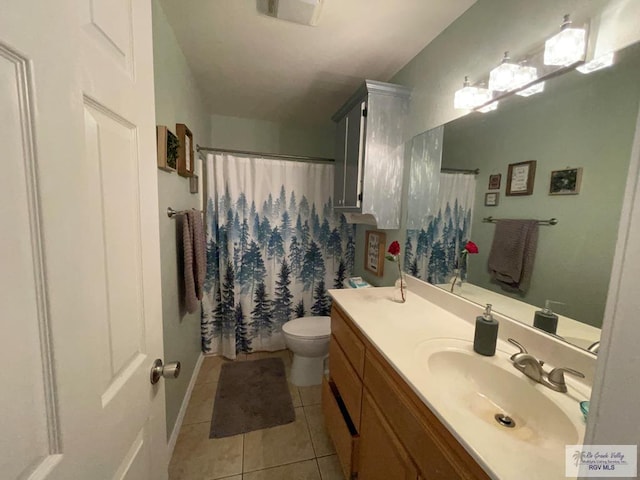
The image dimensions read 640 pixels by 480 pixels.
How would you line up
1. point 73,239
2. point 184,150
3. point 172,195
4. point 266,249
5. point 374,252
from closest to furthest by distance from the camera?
1. point 73,239
2. point 172,195
3. point 184,150
4. point 374,252
5. point 266,249

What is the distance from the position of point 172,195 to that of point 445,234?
60.3 inches

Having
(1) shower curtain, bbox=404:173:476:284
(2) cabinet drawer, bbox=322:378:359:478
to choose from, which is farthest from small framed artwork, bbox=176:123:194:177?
(2) cabinet drawer, bbox=322:378:359:478

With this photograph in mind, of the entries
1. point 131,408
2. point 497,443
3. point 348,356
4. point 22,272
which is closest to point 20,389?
point 22,272

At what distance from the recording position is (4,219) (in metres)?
0.31

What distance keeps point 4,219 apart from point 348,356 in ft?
4.09

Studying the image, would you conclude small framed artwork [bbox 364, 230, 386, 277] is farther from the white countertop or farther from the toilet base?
the toilet base

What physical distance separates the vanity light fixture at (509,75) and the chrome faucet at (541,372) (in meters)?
1.00

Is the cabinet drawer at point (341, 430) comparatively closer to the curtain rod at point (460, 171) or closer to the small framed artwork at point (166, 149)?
the curtain rod at point (460, 171)

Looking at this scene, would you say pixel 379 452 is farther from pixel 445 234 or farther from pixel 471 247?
pixel 445 234

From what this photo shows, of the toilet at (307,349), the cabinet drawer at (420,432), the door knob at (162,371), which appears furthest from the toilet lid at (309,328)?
the door knob at (162,371)

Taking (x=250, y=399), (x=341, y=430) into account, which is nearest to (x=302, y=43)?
(x=341, y=430)

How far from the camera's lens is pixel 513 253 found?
105 centimetres

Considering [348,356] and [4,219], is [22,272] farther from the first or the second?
[348,356]

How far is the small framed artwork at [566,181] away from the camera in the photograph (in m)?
0.84
